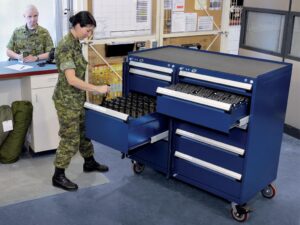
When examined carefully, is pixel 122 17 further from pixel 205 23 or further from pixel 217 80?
pixel 217 80

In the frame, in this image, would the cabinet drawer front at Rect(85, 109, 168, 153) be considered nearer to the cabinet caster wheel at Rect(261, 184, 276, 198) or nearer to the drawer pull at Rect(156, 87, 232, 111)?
the drawer pull at Rect(156, 87, 232, 111)

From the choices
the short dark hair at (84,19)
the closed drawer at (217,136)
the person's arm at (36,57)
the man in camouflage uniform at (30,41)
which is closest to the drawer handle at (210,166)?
the closed drawer at (217,136)

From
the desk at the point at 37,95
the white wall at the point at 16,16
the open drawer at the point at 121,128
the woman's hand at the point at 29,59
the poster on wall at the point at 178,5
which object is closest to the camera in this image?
the open drawer at the point at 121,128

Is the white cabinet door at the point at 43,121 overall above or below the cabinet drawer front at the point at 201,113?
below

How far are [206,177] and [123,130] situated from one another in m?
0.82

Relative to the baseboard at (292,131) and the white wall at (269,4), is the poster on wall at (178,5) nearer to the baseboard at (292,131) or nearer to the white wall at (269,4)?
the white wall at (269,4)

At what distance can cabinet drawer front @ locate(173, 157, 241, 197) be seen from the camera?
10.0ft

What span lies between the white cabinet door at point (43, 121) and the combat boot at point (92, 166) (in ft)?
1.61

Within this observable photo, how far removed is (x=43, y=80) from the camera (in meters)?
3.87

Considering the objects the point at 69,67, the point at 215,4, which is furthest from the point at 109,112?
the point at 215,4

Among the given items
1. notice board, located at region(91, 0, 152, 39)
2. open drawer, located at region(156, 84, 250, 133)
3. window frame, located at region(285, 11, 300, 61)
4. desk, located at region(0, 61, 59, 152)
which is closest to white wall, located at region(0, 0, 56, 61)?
notice board, located at region(91, 0, 152, 39)

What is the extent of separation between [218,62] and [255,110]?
59 centimetres

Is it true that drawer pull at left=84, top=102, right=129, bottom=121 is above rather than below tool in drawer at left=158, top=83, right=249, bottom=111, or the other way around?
below

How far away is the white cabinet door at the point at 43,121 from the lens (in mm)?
3906
